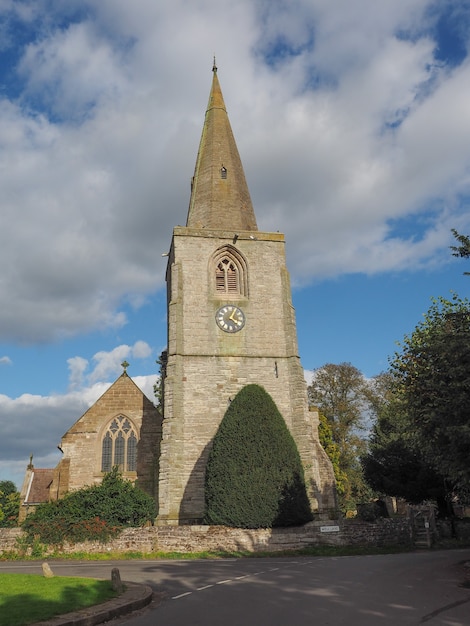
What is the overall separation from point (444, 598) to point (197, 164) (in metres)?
29.6

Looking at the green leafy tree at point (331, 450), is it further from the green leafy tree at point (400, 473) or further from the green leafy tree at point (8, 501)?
the green leafy tree at point (8, 501)

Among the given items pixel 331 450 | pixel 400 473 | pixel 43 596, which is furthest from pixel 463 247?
pixel 331 450

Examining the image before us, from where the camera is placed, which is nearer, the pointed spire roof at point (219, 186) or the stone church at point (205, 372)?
the stone church at point (205, 372)

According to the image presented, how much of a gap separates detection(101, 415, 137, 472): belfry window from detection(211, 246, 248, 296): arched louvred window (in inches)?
371

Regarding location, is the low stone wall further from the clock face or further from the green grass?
the clock face

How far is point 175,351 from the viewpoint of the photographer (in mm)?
26672

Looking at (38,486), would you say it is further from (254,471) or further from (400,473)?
(400,473)

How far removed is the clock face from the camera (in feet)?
91.3

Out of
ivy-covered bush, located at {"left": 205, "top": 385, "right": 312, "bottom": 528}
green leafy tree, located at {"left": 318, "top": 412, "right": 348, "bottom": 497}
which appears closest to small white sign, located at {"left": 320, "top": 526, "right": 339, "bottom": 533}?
ivy-covered bush, located at {"left": 205, "top": 385, "right": 312, "bottom": 528}

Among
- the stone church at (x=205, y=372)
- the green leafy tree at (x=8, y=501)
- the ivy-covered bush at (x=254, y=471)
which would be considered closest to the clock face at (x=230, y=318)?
the stone church at (x=205, y=372)

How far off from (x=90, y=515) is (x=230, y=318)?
11.8 meters

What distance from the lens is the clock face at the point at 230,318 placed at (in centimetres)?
2783

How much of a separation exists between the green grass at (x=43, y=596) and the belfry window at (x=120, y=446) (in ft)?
55.6

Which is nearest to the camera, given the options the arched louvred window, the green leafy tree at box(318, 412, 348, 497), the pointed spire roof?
the arched louvred window
